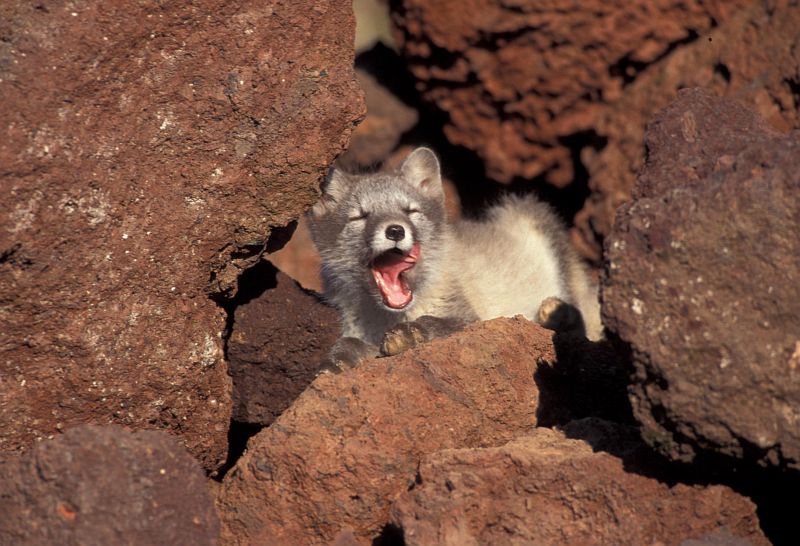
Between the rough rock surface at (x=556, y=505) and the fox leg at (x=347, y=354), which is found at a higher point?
the rough rock surface at (x=556, y=505)

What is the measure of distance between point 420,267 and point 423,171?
0.81 m

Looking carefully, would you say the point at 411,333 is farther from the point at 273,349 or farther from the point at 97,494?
the point at 97,494

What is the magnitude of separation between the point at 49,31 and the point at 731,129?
2552 millimetres

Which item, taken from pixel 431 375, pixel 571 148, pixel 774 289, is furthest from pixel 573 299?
pixel 774 289

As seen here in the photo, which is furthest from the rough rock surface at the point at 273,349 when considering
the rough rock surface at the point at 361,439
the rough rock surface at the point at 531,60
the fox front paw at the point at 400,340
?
the rough rock surface at the point at 531,60

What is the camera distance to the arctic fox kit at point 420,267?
5582 millimetres

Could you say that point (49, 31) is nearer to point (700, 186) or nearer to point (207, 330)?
point (207, 330)

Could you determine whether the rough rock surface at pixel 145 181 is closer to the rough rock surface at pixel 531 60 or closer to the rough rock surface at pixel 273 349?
the rough rock surface at pixel 273 349

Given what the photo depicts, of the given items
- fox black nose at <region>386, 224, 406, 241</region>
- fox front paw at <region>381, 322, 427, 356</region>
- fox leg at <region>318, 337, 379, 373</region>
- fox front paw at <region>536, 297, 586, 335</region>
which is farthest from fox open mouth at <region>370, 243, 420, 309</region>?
fox front paw at <region>536, 297, 586, 335</region>

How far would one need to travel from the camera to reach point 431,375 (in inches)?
156

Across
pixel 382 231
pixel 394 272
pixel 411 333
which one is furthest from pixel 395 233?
pixel 411 333

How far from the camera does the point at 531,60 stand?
6.79 m

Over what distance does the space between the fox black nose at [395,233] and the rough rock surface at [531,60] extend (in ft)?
6.43

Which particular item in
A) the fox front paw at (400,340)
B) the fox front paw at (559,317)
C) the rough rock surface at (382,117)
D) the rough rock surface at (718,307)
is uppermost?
the rough rock surface at (718,307)
